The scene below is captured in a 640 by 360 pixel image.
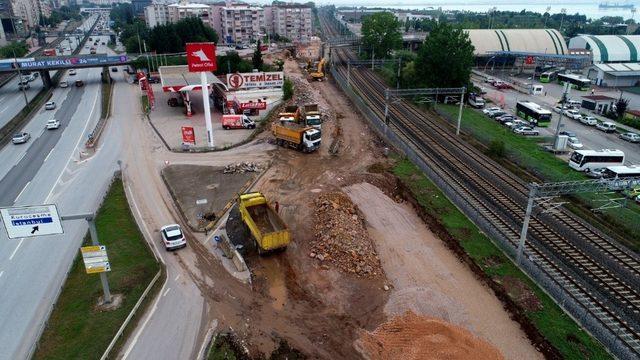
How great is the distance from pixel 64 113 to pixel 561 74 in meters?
96.8

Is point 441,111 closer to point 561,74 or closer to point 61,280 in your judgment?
point 561,74

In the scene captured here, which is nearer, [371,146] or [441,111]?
[371,146]

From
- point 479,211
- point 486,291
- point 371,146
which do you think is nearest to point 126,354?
point 486,291

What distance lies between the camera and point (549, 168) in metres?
42.6

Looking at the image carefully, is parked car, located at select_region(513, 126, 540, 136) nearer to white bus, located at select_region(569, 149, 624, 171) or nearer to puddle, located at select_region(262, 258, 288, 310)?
white bus, located at select_region(569, 149, 624, 171)

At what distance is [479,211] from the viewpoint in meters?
32.1

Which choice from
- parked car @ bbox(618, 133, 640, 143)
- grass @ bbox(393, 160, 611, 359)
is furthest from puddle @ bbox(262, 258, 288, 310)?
parked car @ bbox(618, 133, 640, 143)

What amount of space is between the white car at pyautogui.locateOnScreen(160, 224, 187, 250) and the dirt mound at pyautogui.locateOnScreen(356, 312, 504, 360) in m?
13.5

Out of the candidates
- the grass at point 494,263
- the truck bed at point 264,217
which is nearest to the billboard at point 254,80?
the grass at point 494,263

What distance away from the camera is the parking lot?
2032 inches

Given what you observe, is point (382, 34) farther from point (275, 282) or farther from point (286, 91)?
point (275, 282)

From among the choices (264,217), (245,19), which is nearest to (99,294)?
(264,217)

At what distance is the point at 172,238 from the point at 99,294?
5.70 m

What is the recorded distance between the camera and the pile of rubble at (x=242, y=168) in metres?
40.1
